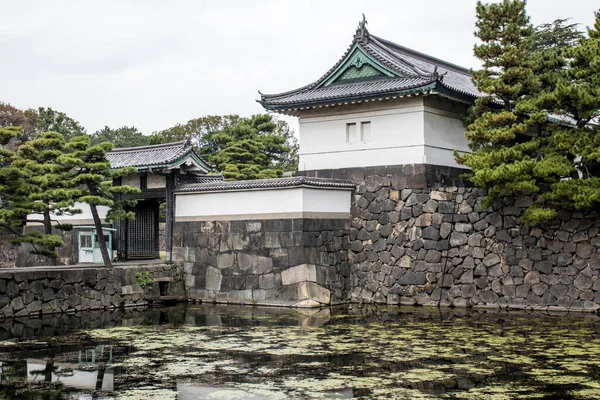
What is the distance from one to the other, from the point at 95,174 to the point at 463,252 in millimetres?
8689

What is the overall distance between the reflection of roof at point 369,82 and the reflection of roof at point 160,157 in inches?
91.9

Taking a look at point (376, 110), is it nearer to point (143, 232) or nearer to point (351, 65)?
point (351, 65)

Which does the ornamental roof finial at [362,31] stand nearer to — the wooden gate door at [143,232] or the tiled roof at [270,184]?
the tiled roof at [270,184]

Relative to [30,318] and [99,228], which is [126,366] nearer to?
[30,318]

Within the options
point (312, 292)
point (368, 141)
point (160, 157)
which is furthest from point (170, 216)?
point (368, 141)

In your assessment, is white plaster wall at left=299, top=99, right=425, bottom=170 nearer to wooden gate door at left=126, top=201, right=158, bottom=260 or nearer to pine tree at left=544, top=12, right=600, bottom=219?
pine tree at left=544, top=12, right=600, bottom=219

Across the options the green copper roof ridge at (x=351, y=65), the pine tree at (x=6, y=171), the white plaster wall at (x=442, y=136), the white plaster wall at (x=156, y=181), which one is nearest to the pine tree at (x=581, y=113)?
the white plaster wall at (x=442, y=136)

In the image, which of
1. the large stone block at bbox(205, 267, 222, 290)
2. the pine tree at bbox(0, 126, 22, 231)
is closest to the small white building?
the large stone block at bbox(205, 267, 222, 290)

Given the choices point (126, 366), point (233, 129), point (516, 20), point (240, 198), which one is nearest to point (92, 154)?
point (240, 198)

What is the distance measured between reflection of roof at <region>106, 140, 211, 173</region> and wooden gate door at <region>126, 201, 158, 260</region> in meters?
1.54

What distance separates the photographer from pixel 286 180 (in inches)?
669

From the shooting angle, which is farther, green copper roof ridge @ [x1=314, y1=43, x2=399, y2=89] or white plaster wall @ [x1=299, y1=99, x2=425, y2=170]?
green copper roof ridge @ [x1=314, y1=43, x2=399, y2=89]

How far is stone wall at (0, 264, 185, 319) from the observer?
15.2 metres

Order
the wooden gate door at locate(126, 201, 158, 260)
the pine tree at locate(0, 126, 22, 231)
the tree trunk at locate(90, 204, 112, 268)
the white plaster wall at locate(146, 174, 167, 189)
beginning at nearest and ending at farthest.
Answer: the pine tree at locate(0, 126, 22, 231) < the tree trunk at locate(90, 204, 112, 268) < the white plaster wall at locate(146, 174, 167, 189) < the wooden gate door at locate(126, 201, 158, 260)
